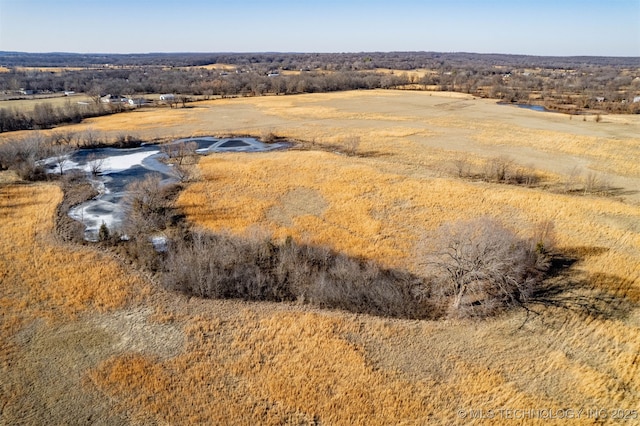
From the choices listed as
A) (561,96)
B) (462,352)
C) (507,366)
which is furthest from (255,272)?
(561,96)

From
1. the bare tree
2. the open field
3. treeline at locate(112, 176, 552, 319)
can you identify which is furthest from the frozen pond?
the open field

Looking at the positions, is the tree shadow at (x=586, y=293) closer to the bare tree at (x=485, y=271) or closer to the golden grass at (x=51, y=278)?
the bare tree at (x=485, y=271)

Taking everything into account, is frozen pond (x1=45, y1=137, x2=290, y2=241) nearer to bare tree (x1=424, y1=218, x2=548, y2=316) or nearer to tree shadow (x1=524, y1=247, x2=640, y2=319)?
bare tree (x1=424, y1=218, x2=548, y2=316)

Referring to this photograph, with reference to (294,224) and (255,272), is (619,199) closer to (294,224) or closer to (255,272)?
(294,224)

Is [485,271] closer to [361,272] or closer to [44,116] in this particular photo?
[361,272]

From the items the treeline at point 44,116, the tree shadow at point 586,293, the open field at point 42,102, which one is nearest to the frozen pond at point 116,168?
the treeline at point 44,116

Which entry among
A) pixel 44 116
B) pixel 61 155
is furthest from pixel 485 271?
pixel 44 116
